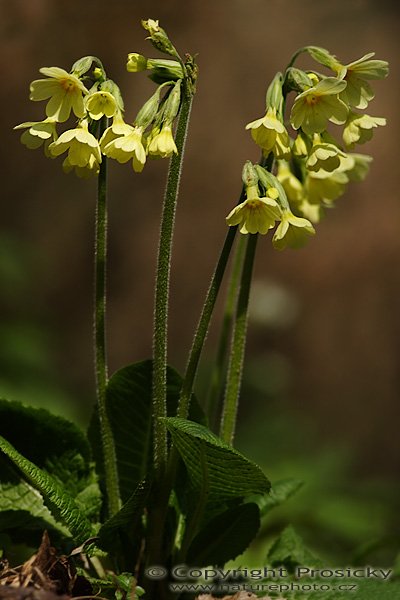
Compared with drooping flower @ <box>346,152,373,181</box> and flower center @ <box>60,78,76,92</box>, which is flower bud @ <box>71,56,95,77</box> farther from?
drooping flower @ <box>346,152,373,181</box>

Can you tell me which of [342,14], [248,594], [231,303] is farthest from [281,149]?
[342,14]

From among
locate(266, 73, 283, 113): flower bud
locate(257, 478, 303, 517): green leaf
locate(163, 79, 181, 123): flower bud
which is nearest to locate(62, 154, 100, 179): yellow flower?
locate(163, 79, 181, 123): flower bud

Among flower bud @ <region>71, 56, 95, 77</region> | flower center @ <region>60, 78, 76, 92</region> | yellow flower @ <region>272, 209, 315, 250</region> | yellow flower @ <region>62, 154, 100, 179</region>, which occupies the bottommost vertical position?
yellow flower @ <region>272, 209, 315, 250</region>

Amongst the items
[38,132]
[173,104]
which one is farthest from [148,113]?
[38,132]

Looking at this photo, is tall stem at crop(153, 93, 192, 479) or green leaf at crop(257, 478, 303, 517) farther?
green leaf at crop(257, 478, 303, 517)

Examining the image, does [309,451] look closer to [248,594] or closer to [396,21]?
[248,594]

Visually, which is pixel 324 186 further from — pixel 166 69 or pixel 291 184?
pixel 166 69
